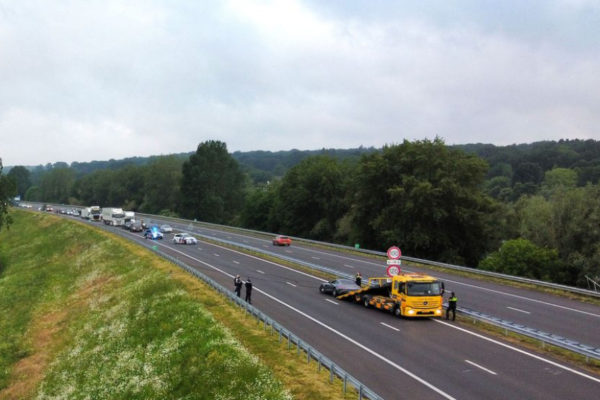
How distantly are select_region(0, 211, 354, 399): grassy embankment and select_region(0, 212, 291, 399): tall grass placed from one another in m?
0.07

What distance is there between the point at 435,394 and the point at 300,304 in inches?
646

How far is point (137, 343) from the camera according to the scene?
90.1 ft

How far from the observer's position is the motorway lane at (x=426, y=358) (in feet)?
58.0

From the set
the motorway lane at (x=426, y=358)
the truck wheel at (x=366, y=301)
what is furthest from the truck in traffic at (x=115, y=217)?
the truck wheel at (x=366, y=301)

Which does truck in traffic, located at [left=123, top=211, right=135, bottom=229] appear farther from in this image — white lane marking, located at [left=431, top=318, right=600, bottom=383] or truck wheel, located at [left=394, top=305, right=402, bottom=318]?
white lane marking, located at [left=431, top=318, right=600, bottom=383]

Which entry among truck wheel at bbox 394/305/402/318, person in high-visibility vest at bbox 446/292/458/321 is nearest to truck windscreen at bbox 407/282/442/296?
person in high-visibility vest at bbox 446/292/458/321

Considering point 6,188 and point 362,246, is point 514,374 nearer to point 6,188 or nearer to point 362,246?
point 362,246

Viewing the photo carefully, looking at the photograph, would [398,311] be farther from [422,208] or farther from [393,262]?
[422,208]

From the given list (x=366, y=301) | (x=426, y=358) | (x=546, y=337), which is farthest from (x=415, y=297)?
(x=426, y=358)

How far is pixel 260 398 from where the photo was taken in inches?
682

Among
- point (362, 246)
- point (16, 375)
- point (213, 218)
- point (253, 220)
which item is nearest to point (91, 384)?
point (16, 375)

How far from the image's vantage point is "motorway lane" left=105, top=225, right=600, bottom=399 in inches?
696

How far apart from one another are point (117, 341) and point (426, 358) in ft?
53.9

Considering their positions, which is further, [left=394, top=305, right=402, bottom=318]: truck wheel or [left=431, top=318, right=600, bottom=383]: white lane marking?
[left=394, top=305, right=402, bottom=318]: truck wheel
